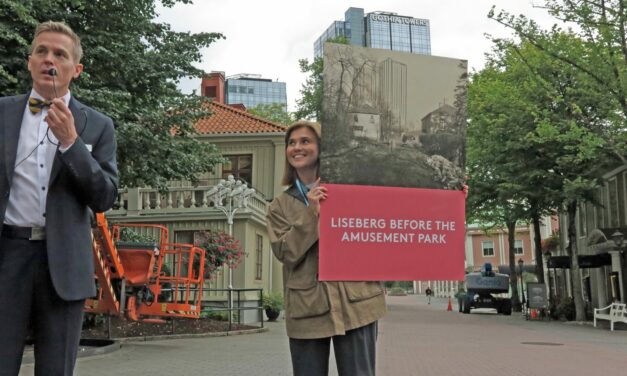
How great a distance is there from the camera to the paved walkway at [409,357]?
28.9 feet

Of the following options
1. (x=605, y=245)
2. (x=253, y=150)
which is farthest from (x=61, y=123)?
(x=253, y=150)

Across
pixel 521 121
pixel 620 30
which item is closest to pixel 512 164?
pixel 521 121

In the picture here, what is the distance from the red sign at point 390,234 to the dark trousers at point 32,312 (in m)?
1.11

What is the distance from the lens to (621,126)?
64.4ft

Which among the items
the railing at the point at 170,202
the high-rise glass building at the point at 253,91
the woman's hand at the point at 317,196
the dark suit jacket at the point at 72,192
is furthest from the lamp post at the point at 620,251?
→ the high-rise glass building at the point at 253,91

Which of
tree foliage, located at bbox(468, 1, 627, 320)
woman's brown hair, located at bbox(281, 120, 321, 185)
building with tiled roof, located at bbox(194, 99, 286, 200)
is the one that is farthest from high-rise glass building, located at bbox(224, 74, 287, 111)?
woman's brown hair, located at bbox(281, 120, 321, 185)

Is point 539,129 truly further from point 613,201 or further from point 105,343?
point 105,343

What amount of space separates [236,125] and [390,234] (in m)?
25.0

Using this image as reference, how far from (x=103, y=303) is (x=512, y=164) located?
17586 millimetres

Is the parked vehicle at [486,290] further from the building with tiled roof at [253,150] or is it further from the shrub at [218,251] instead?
the shrub at [218,251]

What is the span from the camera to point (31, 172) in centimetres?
239

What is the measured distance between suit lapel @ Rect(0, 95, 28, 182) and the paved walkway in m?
4.76

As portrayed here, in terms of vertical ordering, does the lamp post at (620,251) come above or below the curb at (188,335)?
above

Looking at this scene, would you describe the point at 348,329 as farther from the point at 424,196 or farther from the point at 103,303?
the point at 103,303
